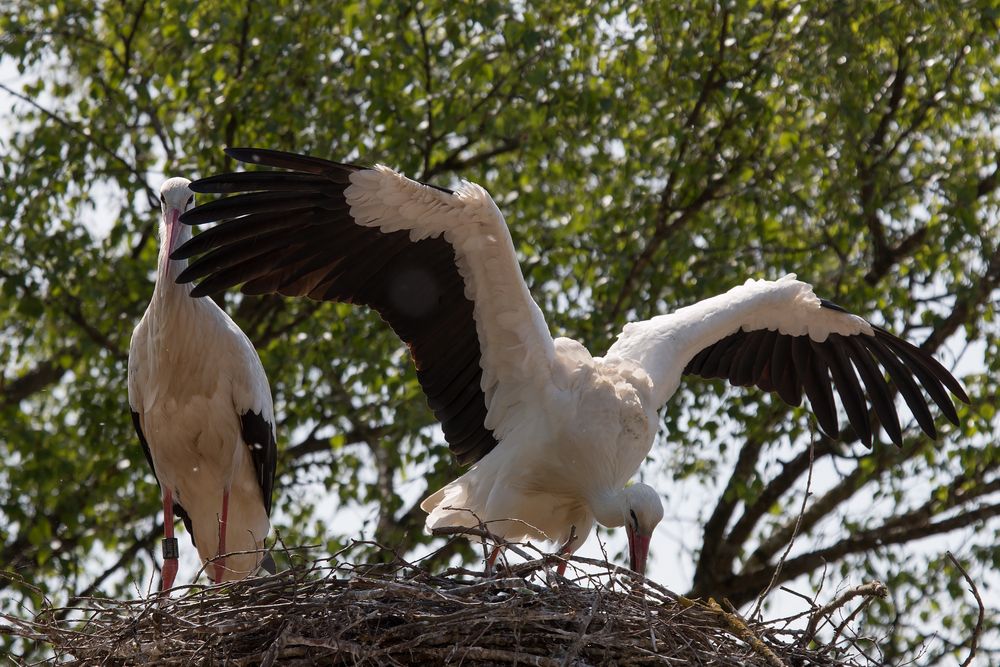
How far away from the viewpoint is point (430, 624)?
4430 mm

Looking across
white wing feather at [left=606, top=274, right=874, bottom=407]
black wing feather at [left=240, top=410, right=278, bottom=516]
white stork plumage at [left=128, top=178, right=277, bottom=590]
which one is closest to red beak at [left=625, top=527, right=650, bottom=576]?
white wing feather at [left=606, top=274, right=874, bottom=407]

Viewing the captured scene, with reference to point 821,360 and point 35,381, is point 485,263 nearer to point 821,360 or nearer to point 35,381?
point 821,360

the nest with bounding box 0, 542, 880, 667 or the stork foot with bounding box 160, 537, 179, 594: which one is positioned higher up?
the stork foot with bounding box 160, 537, 179, 594

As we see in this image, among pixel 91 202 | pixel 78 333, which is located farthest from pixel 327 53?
pixel 78 333

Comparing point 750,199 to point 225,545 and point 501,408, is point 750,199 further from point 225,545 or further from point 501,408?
point 225,545

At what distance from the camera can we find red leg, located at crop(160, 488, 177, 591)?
6301mm

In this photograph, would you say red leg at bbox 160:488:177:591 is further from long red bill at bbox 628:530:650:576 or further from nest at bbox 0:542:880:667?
long red bill at bbox 628:530:650:576

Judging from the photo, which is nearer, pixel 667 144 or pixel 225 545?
pixel 225 545

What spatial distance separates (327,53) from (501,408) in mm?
3963

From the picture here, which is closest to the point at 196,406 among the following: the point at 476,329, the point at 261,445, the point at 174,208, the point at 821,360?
the point at 261,445

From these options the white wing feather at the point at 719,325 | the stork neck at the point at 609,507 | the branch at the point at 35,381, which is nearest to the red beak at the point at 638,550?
the stork neck at the point at 609,507

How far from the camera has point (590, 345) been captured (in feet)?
28.0

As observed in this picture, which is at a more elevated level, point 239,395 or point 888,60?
point 888,60

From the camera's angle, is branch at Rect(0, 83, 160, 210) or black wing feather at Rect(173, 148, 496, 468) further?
branch at Rect(0, 83, 160, 210)
